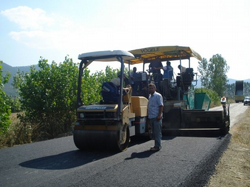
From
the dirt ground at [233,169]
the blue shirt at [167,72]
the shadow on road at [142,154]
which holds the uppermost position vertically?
the blue shirt at [167,72]

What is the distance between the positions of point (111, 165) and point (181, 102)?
16.4 ft

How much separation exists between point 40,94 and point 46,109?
624 mm

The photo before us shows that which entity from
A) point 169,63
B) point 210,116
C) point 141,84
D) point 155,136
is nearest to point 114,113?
point 155,136

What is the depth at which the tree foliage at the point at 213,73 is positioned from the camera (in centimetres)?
5973

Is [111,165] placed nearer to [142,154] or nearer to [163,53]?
[142,154]

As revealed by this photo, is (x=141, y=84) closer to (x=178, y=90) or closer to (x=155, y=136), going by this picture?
(x=178, y=90)

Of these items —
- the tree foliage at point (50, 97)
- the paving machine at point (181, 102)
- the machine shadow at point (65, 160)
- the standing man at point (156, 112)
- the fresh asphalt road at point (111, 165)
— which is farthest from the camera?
the tree foliage at point (50, 97)

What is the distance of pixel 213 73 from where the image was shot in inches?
2378

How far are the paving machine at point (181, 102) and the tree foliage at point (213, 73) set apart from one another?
168 feet

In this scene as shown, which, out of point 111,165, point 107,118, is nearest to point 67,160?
point 111,165

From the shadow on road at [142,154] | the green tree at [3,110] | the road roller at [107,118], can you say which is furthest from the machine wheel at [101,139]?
the green tree at [3,110]

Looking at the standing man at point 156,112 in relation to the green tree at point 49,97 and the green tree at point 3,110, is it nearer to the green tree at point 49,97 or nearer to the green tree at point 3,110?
the green tree at point 3,110

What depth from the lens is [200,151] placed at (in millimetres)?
6484

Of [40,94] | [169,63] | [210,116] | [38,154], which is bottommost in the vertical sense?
[38,154]
